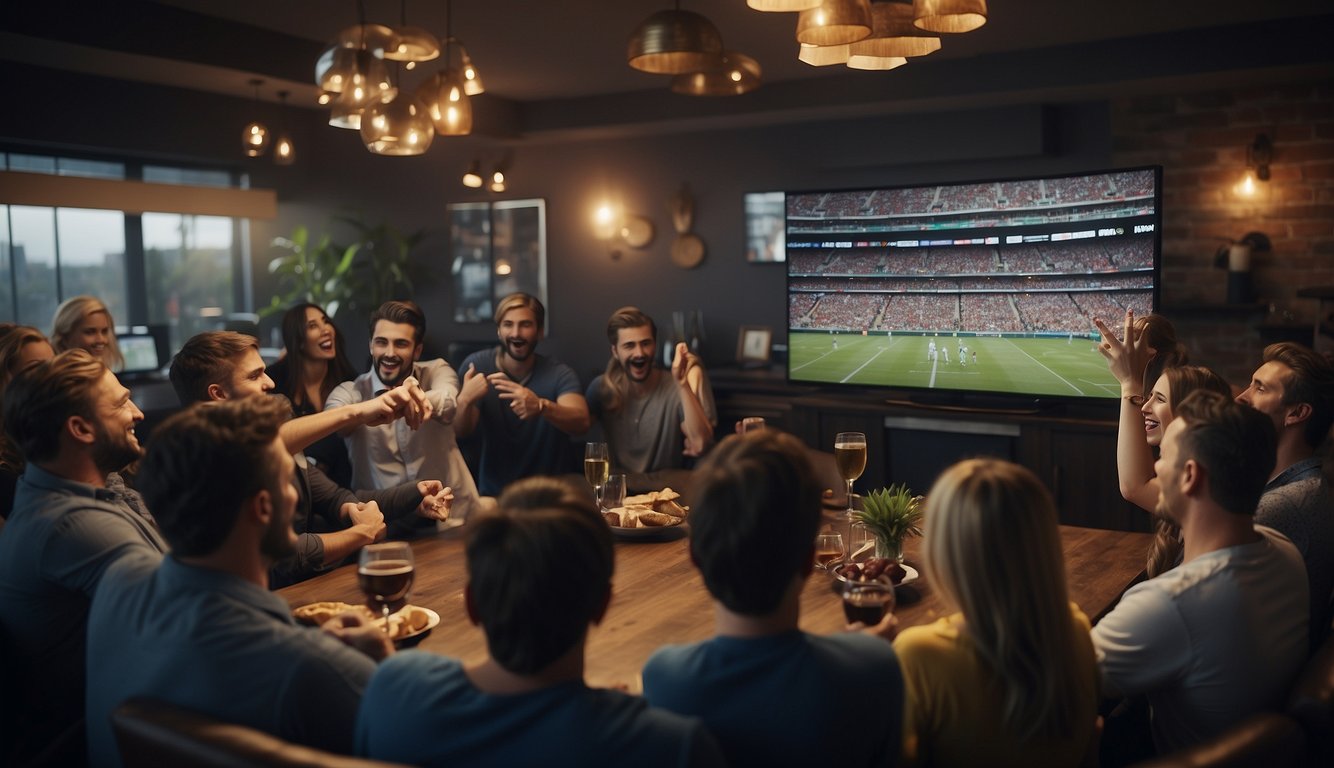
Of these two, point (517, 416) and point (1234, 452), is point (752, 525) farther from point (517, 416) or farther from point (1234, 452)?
point (517, 416)

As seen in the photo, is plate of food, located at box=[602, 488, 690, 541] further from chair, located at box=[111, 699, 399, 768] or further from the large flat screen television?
the large flat screen television

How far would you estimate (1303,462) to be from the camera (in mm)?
2520

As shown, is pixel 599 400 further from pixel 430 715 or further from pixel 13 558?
pixel 430 715

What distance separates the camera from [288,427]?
115 inches

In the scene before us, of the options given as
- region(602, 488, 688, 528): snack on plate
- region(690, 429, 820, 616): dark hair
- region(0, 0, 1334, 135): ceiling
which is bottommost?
region(602, 488, 688, 528): snack on plate

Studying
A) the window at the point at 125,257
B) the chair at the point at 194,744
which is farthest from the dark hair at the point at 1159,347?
the window at the point at 125,257

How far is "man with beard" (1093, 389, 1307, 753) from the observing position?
5.96 feet

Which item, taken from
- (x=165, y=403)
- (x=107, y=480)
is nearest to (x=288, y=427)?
(x=107, y=480)

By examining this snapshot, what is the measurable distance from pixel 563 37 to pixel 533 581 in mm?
4645

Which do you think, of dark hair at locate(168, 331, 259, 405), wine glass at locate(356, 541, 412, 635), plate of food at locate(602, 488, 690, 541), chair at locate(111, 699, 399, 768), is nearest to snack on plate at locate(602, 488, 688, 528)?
plate of food at locate(602, 488, 690, 541)

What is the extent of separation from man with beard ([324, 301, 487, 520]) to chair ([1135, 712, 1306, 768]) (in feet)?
8.27

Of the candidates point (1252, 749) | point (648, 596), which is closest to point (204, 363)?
point (648, 596)

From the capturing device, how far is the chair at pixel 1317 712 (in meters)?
1.60

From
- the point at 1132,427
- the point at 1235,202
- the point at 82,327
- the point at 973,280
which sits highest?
the point at 1235,202
